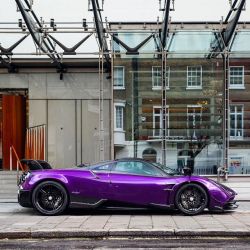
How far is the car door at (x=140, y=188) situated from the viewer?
1111cm

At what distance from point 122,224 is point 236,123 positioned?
797 centimetres

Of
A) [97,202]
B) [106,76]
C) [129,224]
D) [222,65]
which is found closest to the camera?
[129,224]

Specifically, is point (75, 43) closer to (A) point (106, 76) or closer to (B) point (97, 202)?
(A) point (106, 76)

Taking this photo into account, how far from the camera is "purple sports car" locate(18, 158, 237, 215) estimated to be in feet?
36.5

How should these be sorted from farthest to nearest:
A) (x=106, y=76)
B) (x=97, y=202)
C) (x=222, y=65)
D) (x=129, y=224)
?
(x=106, y=76), (x=222, y=65), (x=97, y=202), (x=129, y=224)

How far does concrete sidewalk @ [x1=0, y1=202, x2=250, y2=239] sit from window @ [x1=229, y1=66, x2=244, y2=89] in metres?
5.50

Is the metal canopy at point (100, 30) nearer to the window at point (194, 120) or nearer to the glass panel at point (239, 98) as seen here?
the window at point (194, 120)

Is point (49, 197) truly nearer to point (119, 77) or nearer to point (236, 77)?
point (119, 77)

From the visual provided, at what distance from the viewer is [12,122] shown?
1898 centimetres

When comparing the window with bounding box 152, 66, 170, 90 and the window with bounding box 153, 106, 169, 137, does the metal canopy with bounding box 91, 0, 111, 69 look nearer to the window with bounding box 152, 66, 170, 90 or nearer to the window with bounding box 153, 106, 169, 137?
the window with bounding box 152, 66, 170, 90

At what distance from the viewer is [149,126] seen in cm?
1661

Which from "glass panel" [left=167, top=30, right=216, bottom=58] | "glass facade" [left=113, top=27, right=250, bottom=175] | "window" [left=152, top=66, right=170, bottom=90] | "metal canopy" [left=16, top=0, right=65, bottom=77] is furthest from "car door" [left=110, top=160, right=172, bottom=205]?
"glass panel" [left=167, top=30, right=216, bottom=58]

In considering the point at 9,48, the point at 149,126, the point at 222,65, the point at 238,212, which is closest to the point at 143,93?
the point at 149,126

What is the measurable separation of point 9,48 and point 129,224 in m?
9.60
